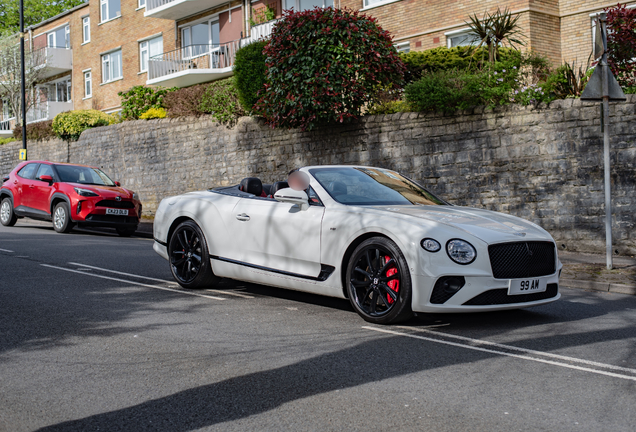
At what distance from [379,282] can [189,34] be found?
2941 centimetres

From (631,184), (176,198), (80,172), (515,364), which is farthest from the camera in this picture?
(80,172)

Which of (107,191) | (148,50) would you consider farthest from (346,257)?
(148,50)

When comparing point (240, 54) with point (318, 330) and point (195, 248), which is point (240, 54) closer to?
point (195, 248)

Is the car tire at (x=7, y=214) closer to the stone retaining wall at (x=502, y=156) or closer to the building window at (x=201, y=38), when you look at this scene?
the stone retaining wall at (x=502, y=156)

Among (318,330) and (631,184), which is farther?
(631,184)

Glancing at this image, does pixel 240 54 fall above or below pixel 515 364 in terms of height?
above

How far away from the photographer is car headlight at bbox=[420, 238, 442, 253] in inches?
230

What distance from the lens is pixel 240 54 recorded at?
1911 centimetres

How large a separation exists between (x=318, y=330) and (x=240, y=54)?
1437 centimetres

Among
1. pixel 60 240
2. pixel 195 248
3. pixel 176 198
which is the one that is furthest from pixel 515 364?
pixel 60 240

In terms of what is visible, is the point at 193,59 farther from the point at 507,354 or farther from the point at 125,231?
the point at 507,354

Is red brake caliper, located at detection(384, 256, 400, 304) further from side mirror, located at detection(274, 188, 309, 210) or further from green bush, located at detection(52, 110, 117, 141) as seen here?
green bush, located at detection(52, 110, 117, 141)

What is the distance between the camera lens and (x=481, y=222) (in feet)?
20.7

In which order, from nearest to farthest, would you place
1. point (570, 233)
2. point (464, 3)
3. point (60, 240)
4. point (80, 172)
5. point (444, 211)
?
point (444, 211)
point (570, 233)
point (60, 240)
point (80, 172)
point (464, 3)
